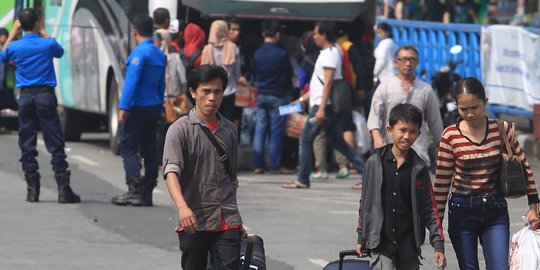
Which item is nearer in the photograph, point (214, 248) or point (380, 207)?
point (214, 248)

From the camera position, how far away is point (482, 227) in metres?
8.40

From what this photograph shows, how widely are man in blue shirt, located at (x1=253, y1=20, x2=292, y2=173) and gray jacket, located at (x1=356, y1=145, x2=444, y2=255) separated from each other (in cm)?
959

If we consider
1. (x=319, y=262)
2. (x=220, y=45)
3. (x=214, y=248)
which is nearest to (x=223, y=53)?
(x=220, y=45)

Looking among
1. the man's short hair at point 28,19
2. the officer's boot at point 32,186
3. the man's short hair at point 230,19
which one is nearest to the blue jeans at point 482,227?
the man's short hair at point 28,19

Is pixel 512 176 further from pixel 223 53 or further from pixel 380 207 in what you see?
pixel 223 53

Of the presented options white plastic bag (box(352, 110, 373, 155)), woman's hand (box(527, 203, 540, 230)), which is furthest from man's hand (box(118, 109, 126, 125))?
woman's hand (box(527, 203, 540, 230))

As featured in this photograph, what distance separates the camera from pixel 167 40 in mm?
16125

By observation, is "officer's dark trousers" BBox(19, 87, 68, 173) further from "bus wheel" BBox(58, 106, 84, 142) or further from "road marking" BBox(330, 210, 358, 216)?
"bus wheel" BBox(58, 106, 84, 142)

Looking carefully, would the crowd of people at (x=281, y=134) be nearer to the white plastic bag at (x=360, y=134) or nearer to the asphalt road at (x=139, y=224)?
the white plastic bag at (x=360, y=134)

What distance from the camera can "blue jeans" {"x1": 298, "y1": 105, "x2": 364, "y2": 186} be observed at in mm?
16047

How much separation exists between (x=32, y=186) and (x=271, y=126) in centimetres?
420

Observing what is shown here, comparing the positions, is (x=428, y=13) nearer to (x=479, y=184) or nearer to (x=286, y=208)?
(x=286, y=208)

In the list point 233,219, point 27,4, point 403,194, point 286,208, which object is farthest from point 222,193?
point 27,4

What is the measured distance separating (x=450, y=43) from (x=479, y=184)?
13885 millimetres
